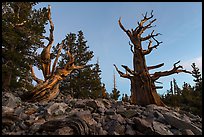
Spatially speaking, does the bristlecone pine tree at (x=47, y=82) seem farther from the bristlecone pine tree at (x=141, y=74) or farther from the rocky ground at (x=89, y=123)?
the bristlecone pine tree at (x=141, y=74)

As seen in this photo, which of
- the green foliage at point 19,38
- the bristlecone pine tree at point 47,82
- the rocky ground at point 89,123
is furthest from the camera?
the green foliage at point 19,38

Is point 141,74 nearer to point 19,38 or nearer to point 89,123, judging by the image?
point 89,123

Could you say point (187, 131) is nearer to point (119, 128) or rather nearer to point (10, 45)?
point (119, 128)

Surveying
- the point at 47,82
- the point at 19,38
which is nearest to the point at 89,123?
the point at 47,82

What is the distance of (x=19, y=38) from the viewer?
31.9ft

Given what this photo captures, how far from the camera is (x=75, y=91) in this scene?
682 inches

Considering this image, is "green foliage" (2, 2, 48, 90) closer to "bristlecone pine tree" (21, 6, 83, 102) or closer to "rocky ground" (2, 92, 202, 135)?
"bristlecone pine tree" (21, 6, 83, 102)

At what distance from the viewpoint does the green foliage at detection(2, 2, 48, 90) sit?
8.86 m

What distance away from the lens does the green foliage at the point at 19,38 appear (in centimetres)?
886

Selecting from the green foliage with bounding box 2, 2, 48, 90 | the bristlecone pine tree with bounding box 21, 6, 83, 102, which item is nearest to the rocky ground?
the bristlecone pine tree with bounding box 21, 6, 83, 102

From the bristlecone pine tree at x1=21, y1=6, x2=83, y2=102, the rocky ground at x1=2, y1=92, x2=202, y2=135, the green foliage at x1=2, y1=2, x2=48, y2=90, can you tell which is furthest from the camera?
the green foliage at x1=2, y1=2, x2=48, y2=90

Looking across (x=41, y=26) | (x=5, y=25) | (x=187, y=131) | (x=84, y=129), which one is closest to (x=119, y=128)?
(x=84, y=129)

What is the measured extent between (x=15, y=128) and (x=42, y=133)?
0.72 m

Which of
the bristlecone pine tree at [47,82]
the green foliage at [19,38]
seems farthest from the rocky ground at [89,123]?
the green foliage at [19,38]
